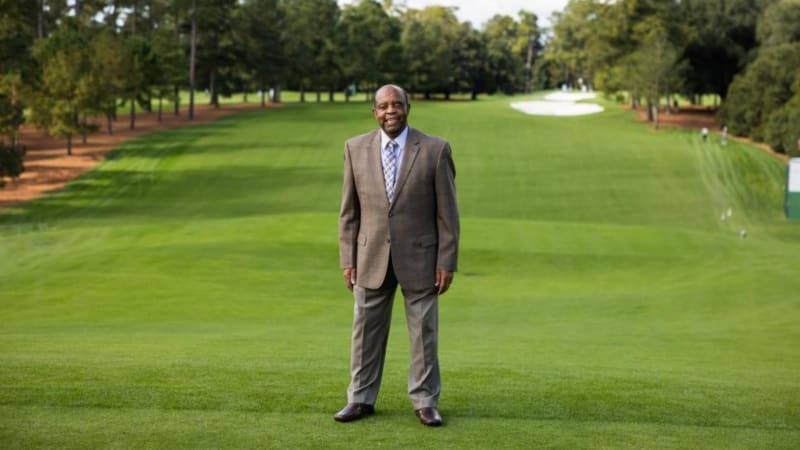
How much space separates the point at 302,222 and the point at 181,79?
5017cm

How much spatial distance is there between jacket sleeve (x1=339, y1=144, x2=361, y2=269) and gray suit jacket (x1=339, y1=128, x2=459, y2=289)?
15 mm

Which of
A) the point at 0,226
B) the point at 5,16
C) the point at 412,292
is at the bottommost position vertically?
the point at 0,226

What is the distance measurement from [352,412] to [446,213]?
1.42 meters

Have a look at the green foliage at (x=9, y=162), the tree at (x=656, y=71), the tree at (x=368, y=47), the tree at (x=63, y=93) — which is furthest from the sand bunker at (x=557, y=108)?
the green foliage at (x=9, y=162)

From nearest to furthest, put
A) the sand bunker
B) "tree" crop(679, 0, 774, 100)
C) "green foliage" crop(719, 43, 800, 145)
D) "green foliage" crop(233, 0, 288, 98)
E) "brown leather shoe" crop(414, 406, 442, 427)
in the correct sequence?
"brown leather shoe" crop(414, 406, 442, 427) → "green foliage" crop(719, 43, 800, 145) → the sand bunker → "tree" crop(679, 0, 774, 100) → "green foliage" crop(233, 0, 288, 98)

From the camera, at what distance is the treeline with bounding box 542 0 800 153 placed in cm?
6556

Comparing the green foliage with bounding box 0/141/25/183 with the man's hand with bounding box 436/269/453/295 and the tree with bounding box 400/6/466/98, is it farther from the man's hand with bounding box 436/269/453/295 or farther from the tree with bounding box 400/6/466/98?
the tree with bounding box 400/6/466/98

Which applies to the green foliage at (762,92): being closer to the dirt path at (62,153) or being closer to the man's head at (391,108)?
the dirt path at (62,153)

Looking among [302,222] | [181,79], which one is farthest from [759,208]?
[181,79]

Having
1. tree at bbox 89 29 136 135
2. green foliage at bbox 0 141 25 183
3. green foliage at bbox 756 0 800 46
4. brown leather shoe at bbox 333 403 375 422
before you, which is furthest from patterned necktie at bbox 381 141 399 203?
green foliage at bbox 756 0 800 46

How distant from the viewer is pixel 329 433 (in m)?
6.41

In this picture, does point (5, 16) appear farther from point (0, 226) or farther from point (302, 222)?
point (302, 222)

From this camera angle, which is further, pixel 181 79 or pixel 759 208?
pixel 181 79

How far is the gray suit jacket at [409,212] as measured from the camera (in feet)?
22.7
